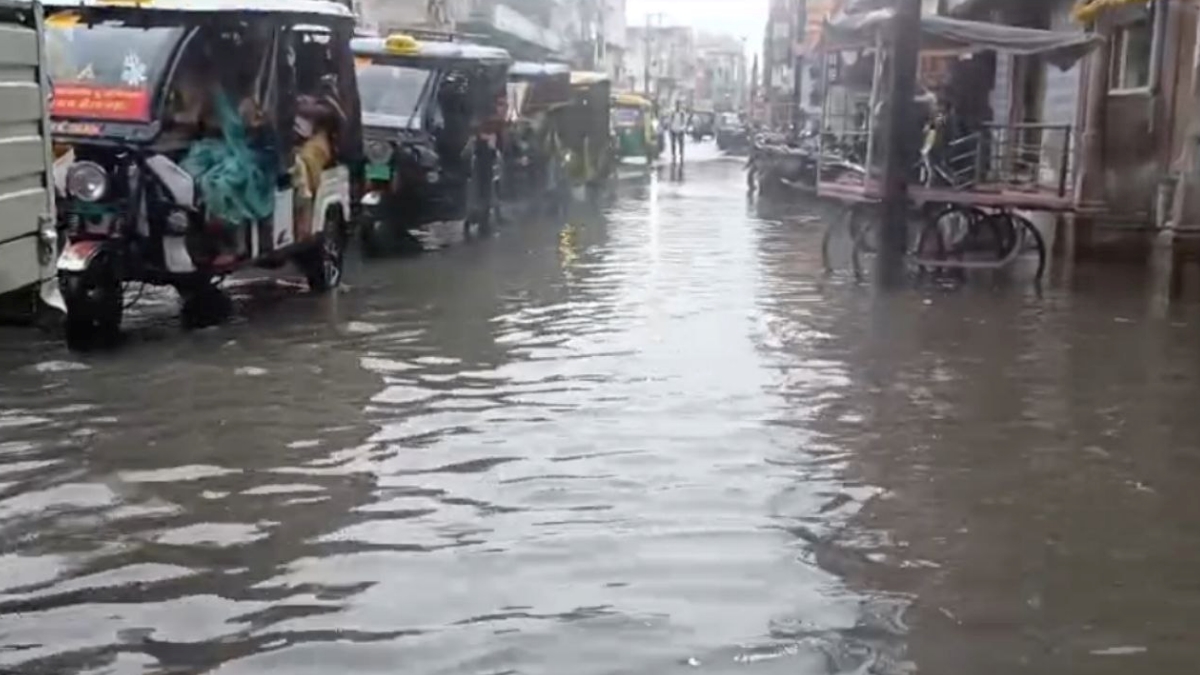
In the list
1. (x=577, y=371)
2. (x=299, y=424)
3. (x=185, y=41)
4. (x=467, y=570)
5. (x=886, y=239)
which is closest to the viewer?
(x=467, y=570)

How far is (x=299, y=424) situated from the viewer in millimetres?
8039

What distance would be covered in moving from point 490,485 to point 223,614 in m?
1.90

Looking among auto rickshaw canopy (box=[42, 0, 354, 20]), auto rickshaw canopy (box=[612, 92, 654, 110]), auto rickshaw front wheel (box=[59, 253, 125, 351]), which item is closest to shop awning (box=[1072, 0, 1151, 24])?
auto rickshaw canopy (box=[42, 0, 354, 20])

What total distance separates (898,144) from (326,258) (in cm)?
543

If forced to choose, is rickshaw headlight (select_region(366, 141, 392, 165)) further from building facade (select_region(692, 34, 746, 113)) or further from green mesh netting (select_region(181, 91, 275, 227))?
building facade (select_region(692, 34, 746, 113))

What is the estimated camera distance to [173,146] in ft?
34.2

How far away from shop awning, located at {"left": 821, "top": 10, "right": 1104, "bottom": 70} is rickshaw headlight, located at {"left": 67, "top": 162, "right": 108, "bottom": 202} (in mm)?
8043

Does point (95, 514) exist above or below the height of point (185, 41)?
below

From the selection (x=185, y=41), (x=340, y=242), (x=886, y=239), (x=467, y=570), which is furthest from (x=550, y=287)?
(x=467, y=570)

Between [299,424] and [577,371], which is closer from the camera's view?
[299,424]

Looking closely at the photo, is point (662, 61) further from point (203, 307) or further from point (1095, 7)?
point (203, 307)

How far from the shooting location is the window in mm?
18750

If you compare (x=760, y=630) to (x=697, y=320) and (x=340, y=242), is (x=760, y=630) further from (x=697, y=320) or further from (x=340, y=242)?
(x=340, y=242)

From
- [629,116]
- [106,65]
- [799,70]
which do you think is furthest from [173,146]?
[629,116]
